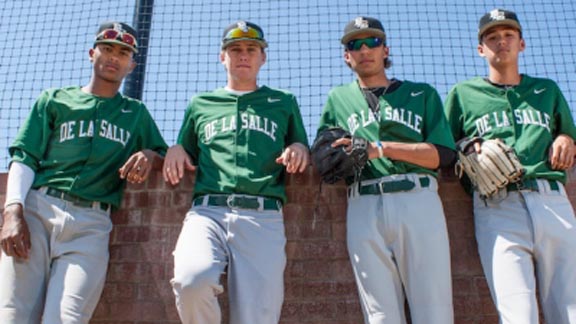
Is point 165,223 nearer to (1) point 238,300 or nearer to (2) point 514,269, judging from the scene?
(1) point 238,300

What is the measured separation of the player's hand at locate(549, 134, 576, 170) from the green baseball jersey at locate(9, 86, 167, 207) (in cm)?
235

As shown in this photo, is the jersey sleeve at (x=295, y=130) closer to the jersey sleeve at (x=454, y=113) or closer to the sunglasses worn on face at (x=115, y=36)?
the jersey sleeve at (x=454, y=113)

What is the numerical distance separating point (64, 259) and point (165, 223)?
77cm

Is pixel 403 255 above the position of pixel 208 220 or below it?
below

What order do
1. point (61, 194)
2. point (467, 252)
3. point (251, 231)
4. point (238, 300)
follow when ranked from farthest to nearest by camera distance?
1. point (467, 252)
2. point (61, 194)
3. point (251, 231)
4. point (238, 300)

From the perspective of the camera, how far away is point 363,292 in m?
2.70

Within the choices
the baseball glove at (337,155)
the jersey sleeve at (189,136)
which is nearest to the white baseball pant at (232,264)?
Answer: the baseball glove at (337,155)

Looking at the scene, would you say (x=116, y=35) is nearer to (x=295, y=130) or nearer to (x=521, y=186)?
(x=295, y=130)

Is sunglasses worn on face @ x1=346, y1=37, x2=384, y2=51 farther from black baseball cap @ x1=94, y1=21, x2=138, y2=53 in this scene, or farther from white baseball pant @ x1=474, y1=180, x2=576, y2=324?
black baseball cap @ x1=94, y1=21, x2=138, y2=53

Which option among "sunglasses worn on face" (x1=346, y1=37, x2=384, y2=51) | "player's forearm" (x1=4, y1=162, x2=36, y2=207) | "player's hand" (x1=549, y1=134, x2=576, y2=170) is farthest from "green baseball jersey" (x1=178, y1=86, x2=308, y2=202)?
"player's hand" (x1=549, y1=134, x2=576, y2=170)

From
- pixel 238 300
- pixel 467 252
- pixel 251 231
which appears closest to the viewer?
pixel 238 300

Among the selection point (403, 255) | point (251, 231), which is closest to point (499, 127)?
point (403, 255)

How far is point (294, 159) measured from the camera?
286 centimetres

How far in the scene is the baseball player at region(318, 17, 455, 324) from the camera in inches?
104
